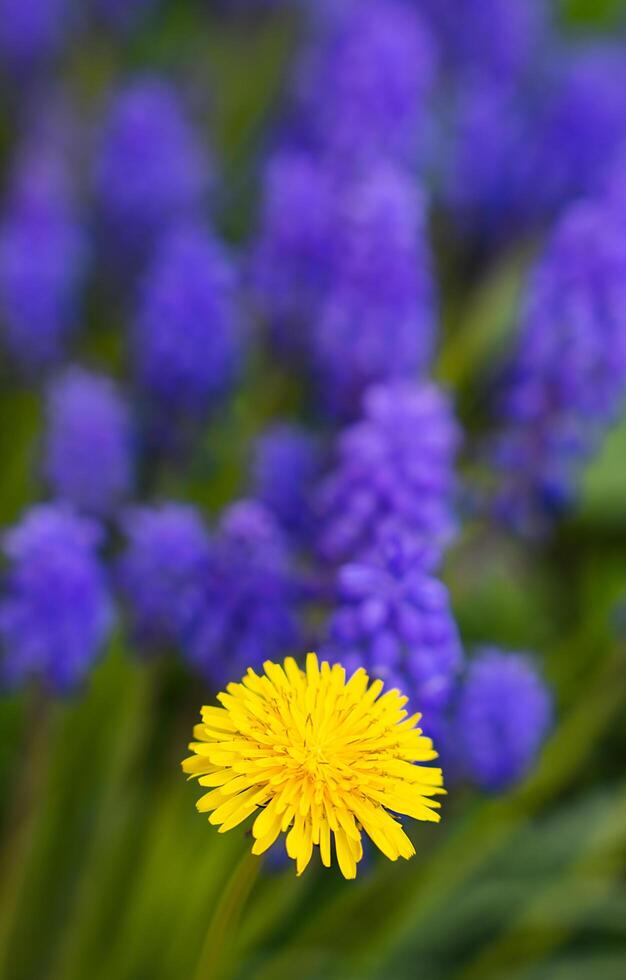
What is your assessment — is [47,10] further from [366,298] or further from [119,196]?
[366,298]

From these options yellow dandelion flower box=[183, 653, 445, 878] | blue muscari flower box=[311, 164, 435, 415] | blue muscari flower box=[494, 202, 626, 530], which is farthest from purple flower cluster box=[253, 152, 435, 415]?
yellow dandelion flower box=[183, 653, 445, 878]

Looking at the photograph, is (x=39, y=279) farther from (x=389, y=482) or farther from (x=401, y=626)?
(x=401, y=626)

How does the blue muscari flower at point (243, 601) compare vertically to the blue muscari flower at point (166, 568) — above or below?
below

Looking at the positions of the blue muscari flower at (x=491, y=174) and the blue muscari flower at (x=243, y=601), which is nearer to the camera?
the blue muscari flower at (x=243, y=601)

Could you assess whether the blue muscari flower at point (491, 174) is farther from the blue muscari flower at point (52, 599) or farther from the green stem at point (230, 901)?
the green stem at point (230, 901)

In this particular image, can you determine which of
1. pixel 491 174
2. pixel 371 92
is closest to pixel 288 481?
pixel 371 92

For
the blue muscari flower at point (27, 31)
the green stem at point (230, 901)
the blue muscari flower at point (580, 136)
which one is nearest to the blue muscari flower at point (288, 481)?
the green stem at point (230, 901)
